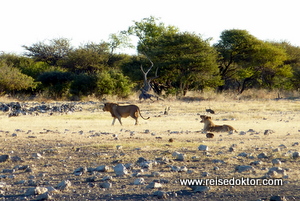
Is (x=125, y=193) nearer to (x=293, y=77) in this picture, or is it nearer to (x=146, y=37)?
(x=293, y=77)

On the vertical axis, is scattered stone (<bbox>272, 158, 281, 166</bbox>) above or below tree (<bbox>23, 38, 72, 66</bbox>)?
below

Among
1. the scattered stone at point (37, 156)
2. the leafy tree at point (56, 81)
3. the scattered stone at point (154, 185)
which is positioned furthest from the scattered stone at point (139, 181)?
the leafy tree at point (56, 81)

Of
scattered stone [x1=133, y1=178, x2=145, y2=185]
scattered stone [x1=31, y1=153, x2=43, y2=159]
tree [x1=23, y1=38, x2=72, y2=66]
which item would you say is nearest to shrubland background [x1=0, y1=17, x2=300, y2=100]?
tree [x1=23, y1=38, x2=72, y2=66]

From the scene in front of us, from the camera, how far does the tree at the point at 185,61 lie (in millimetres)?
34781

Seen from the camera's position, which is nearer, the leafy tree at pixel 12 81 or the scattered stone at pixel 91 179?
the scattered stone at pixel 91 179

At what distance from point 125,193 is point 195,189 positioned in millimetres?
841

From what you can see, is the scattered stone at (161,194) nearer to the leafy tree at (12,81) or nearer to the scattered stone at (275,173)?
the scattered stone at (275,173)

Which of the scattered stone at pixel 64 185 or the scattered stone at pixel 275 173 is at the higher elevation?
the scattered stone at pixel 275 173

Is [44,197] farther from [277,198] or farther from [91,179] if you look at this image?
[277,198]

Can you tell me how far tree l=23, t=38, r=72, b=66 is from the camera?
46.8 metres

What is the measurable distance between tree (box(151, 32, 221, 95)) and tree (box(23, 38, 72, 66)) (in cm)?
1412

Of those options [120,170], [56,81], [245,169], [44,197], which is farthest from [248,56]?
[44,197]

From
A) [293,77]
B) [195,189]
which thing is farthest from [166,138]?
[293,77]

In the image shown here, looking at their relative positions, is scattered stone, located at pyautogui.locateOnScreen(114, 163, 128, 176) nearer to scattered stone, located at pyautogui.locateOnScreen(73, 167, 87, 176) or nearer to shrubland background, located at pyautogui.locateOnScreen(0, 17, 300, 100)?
scattered stone, located at pyautogui.locateOnScreen(73, 167, 87, 176)
